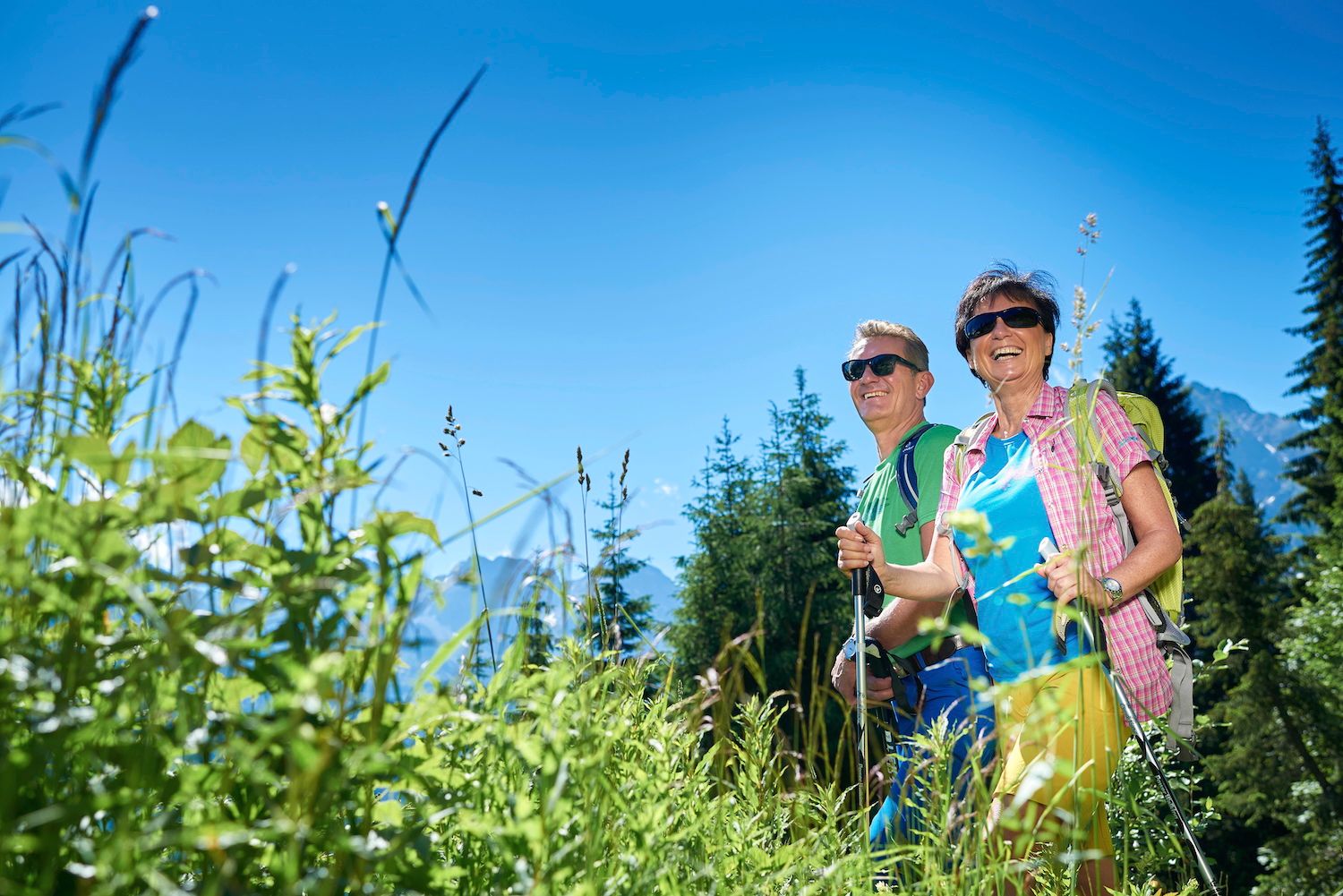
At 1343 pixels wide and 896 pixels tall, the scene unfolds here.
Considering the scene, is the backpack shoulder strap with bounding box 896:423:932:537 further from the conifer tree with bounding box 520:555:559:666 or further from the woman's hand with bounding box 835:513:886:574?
the conifer tree with bounding box 520:555:559:666

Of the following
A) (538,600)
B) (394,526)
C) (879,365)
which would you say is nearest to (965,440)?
(879,365)

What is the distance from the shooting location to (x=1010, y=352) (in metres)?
3.59

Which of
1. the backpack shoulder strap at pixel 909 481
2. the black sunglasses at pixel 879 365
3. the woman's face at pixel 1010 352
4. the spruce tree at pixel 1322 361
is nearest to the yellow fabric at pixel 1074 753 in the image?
the backpack shoulder strap at pixel 909 481

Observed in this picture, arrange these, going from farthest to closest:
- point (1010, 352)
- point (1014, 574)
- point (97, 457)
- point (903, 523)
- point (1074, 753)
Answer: point (903, 523) → point (1010, 352) → point (1014, 574) → point (1074, 753) → point (97, 457)

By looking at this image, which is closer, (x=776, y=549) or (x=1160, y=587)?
(x=1160, y=587)

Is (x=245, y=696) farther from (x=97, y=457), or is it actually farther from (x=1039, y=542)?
(x=1039, y=542)

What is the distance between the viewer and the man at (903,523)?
3.59 meters

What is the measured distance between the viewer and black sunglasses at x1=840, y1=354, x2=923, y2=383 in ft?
15.9

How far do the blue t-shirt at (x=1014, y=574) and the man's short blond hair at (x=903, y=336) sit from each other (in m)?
1.66

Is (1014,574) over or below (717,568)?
below

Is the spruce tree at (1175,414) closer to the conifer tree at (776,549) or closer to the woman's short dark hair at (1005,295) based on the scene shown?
the conifer tree at (776,549)

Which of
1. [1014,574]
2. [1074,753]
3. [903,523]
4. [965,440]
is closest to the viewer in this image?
[1074,753]

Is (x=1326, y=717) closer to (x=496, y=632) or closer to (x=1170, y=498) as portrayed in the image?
(x=1170, y=498)

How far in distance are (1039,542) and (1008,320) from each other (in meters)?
1.03
